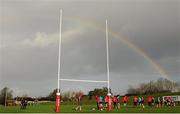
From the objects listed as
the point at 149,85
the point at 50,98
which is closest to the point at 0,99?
the point at 50,98

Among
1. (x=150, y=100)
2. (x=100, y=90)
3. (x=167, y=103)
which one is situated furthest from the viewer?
(x=100, y=90)

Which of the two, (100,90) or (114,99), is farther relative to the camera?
(100,90)

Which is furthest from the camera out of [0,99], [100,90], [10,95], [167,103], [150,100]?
[100,90]

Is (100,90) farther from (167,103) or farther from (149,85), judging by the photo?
(167,103)

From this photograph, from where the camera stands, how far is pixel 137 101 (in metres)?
33.6

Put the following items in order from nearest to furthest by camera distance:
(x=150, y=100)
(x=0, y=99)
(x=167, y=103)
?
(x=150, y=100) < (x=167, y=103) < (x=0, y=99)

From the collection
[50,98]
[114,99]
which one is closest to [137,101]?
[114,99]

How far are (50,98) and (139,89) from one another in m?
29.0

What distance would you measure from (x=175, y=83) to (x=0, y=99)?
51.1 metres

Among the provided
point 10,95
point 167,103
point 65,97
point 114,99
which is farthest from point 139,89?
point 114,99

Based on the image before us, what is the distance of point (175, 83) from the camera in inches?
3733

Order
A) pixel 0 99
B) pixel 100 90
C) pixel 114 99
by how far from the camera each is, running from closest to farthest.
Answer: pixel 114 99 → pixel 0 99 → pixel 100 90

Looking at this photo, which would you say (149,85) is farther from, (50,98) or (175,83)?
(50,98)

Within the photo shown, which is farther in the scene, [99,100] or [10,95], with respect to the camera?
[10,95]
